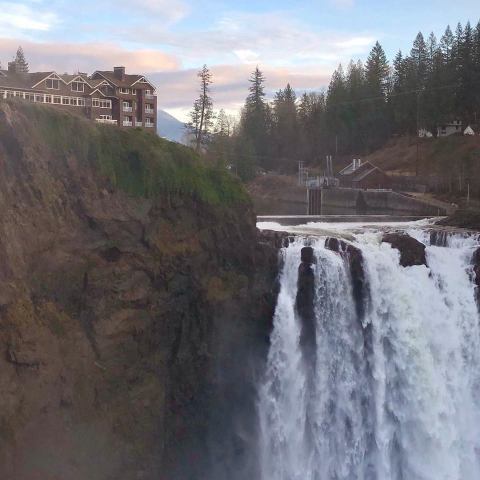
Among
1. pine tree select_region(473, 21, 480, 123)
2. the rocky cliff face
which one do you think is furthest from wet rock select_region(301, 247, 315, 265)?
pine tree select_region(473, 21, 480, 123)

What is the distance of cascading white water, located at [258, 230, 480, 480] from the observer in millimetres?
23953

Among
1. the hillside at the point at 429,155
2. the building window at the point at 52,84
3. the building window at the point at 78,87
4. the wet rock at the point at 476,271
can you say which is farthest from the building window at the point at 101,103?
the wet rock at the point at 476,271

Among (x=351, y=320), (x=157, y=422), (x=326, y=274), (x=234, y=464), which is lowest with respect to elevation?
(x=234, y=464)

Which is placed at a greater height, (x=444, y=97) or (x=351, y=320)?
(x=444, y=97)

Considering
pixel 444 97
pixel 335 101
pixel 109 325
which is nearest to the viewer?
pixel 109 325

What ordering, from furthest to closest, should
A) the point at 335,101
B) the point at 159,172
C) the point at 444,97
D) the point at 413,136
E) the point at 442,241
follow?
the point at 335,101 < the point at 413,136 < the point at 444,97 < the point at 442,241 < the point at 159,172

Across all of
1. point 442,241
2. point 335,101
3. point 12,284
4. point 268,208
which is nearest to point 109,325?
point 12,284

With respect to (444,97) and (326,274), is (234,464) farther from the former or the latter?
(444,97)

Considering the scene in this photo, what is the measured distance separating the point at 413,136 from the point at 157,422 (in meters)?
60.6

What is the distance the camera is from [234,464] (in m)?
23.9

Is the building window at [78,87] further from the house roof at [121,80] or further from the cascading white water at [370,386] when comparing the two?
the cascading white water at [370,386]

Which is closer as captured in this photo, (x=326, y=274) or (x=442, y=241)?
(x=326, y=274)

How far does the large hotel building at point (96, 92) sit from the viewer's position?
42781mm

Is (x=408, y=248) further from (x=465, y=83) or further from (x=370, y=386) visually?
(x=465, y=83)
